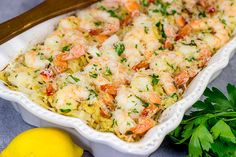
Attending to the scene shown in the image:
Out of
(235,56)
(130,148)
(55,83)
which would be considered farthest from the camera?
(235,56)

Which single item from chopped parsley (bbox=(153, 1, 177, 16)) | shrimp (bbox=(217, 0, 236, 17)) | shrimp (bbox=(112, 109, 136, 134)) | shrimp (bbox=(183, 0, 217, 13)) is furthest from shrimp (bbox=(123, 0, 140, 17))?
shrimp (bbox=(112, 109, 136, 134))

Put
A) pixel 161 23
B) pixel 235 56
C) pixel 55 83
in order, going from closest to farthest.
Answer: pixel 55 83 < pixel 161 23 < pixel 235 56

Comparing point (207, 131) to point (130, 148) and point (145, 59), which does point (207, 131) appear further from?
point (145, 59)

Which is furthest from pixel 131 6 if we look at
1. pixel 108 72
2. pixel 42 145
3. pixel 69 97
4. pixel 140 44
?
pixel 42 145

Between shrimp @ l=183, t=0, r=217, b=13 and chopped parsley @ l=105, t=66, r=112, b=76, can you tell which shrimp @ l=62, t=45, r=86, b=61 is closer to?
chopped parsley @ l=105, t=66, r=112, b=76

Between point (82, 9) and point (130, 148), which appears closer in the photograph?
point (130, 148)

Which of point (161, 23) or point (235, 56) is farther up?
point (161, 23)

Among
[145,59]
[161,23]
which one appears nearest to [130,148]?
[145,59]
